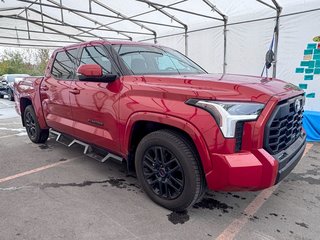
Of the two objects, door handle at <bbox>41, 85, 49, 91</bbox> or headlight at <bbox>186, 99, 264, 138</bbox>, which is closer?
headlight at <bbox>186, 99, 264, 138</bbox>

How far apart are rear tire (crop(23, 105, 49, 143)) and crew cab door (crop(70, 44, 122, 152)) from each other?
167 centimetres

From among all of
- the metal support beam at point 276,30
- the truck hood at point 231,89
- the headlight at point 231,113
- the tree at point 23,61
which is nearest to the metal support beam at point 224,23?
the metal support beam at point 276,30

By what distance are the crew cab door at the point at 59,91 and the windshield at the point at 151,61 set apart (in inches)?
41.4

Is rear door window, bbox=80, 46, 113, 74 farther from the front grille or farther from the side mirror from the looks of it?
the front grille

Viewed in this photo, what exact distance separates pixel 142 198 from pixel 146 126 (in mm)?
852

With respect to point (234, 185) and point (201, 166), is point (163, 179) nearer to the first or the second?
point (201, 166)

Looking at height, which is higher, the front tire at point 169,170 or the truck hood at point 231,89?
the truck hood at point 231,89

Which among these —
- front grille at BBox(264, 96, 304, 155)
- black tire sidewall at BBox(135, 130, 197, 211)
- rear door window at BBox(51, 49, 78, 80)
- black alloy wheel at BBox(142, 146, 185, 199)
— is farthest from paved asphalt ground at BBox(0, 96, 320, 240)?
rear door window at BBox(51, 49, 78, 80)

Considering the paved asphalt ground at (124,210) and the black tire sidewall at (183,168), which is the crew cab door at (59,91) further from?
the black tire sidewall at (183,168)

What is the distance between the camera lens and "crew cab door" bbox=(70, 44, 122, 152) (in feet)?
10.1

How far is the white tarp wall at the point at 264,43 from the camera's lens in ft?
23.6

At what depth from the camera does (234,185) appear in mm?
2230

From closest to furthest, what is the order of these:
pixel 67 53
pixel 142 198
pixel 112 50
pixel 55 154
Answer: pixel 142 198 < pixel 112 50 < pixel 67 53 < pixel 55 154

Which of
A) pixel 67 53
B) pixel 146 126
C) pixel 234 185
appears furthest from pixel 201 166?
pixel 67 53
